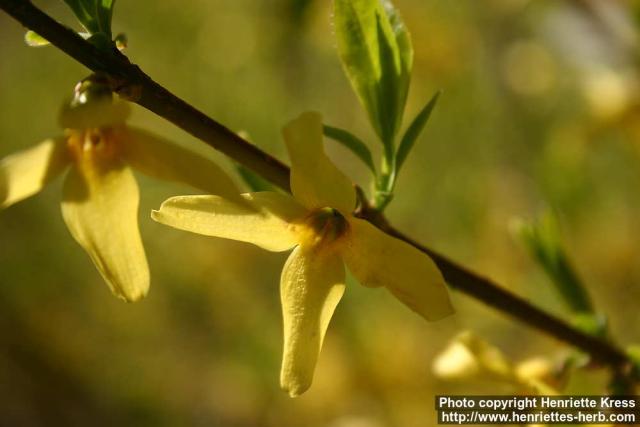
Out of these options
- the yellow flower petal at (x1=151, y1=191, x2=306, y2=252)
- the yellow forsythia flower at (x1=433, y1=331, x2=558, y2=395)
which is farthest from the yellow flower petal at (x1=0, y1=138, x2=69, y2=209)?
the yellow forsythia flower at (x1=433, y1=331, x2=558, y2=395)

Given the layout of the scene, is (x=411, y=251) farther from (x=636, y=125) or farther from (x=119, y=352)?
(x=119, y=352)

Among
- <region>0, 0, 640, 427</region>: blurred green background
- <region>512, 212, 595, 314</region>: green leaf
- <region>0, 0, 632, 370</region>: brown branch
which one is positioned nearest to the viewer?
<region>0, 0, 632, 370</region>: brown branch

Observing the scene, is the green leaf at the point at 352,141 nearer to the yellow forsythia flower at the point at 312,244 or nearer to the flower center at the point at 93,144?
the yellow forsythia flower at the point at 312,244

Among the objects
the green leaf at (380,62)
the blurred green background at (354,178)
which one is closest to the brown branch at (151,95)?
the green leaf at (380,62)

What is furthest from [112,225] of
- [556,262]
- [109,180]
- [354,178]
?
[354,178]

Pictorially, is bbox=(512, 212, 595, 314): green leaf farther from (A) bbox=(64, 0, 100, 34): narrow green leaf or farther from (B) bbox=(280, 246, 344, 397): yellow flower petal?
(A) bbox=(64, 0, 100, 34): narrow green leaf

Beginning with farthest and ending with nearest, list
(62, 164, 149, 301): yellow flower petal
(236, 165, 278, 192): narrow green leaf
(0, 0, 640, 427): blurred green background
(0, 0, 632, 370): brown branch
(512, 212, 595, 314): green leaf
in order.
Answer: (0, 0, 640, 427): blurred green background < (512, 212, 595, 314): green leaf < (236, 165, 278, 192): narrow green leaf < (62, 164, 149, 301): yellow flower petal < (0, 0, 632, 370): brown branch
